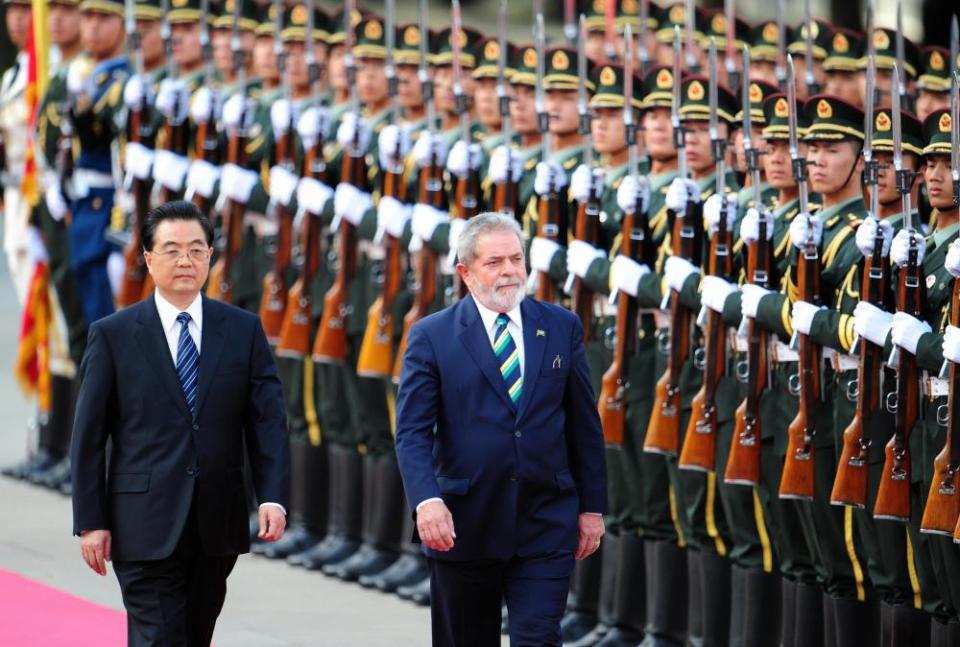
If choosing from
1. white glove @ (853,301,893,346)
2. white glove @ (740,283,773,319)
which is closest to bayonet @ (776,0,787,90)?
white glove @ (740,283,773,319)

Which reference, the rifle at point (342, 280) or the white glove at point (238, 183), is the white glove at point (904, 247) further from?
the white glove at point (238, 183)

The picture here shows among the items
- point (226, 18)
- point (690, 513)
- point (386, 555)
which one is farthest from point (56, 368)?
point (690, 513)

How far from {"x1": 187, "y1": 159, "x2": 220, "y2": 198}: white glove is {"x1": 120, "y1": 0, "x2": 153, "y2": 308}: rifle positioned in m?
0.51

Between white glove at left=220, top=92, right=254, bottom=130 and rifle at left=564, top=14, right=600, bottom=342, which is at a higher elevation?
white glove at left=220, top=92, right=254, bottom=130

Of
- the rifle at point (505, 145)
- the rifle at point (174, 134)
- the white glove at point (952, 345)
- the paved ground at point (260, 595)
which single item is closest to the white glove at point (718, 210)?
the rifle at point (505, 145)

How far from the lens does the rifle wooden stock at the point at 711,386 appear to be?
27.4 ft

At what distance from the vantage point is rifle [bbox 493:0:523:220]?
9617 millimetres

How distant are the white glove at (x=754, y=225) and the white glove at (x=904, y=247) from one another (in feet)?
2.50

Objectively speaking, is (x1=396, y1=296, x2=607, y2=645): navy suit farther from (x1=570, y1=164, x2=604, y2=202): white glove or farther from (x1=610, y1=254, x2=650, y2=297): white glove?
(x1=570, y1=164, x2=604, y2=202): white glove

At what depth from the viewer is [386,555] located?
10.6m

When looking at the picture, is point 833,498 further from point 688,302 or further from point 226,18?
point 226,18

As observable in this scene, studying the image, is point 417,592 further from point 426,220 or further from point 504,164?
point 504,164

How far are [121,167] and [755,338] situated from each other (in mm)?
5105

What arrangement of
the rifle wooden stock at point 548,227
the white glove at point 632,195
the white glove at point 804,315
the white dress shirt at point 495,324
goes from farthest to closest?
the rifle wooden stock at point 548,227 < the white glove at point 632,195 < the white glove at point 804,315 < the white dress shirt at point 495,324
